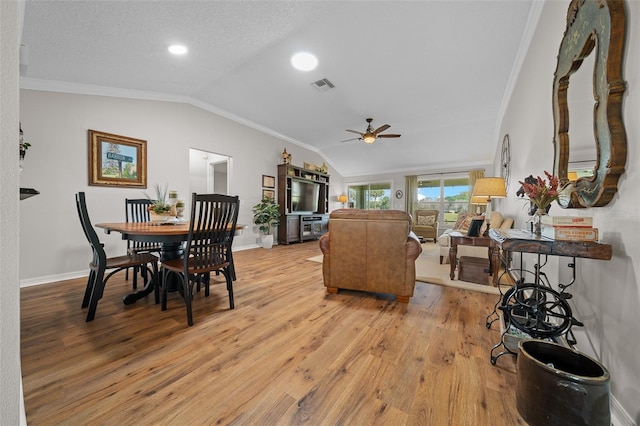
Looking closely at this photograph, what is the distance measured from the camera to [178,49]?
2.81m

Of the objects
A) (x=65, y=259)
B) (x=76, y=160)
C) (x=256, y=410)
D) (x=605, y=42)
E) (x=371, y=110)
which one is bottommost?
(x=256, y=410)

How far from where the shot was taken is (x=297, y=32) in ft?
9.04

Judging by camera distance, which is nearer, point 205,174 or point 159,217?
point 159,217

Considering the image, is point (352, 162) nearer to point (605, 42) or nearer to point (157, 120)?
point (157, 120)

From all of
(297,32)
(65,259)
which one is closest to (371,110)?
(297,32)

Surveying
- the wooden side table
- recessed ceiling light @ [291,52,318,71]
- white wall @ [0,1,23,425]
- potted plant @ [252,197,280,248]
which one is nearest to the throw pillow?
the wooden side table

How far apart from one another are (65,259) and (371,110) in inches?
208

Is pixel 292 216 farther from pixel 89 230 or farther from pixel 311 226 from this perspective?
pixel 89 230

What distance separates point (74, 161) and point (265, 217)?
3117 mm

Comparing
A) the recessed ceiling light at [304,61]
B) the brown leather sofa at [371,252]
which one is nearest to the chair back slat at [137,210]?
the brown leather sofa at [371,252]

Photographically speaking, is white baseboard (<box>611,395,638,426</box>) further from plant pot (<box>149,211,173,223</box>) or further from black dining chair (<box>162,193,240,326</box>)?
plant pot (<box>149,211,173,223</box>)

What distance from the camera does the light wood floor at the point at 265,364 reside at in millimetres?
1085

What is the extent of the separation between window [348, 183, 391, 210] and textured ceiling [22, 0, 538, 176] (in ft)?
13.5

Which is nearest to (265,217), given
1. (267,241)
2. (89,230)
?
(267,241)
